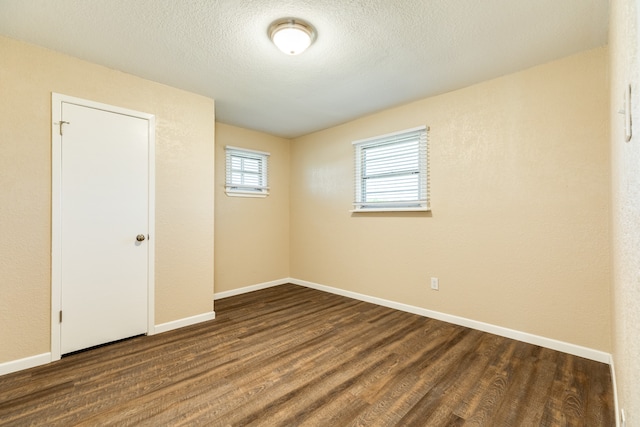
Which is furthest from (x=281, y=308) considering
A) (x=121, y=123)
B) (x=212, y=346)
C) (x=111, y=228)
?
(x=121, y=123)

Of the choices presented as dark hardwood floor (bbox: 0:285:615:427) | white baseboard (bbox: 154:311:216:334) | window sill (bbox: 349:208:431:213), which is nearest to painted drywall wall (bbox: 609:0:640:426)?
dark hardwood floor (bbox: 0:285:615:427)

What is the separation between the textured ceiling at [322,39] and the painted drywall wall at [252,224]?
56.1 inches

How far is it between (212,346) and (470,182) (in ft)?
9.80

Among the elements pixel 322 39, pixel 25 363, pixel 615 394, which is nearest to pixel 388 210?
pixel 322 39

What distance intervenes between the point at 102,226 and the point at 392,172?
3.15 m

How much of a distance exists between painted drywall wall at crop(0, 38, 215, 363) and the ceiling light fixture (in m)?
1.54

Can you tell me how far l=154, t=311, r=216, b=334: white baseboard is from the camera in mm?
2945

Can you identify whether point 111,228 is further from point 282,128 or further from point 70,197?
point 282,128

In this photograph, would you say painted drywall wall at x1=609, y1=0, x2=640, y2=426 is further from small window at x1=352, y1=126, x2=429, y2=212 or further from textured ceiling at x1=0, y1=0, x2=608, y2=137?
small window at x1=352, y1=126, x2=429, y2=212

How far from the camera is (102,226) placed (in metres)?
2.61

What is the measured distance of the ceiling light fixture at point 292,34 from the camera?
6.63 ft

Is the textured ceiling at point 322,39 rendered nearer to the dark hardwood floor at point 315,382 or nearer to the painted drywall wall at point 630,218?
the painted drywall wall at point 630,218

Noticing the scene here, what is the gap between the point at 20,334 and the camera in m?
2.23

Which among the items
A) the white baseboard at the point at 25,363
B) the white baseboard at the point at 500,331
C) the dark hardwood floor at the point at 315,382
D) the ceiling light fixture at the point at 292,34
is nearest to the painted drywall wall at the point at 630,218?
the dark hardwood floor at the point at 315,382
